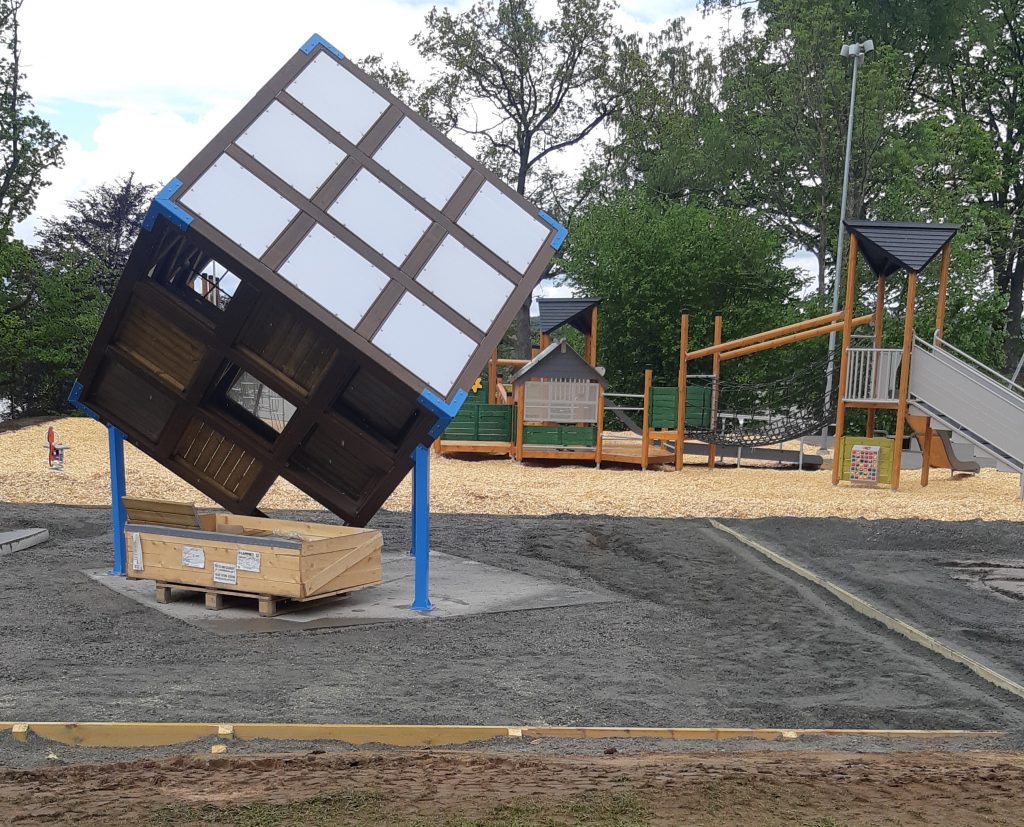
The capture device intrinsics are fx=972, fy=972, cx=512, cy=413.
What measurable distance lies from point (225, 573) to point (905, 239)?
635 inches

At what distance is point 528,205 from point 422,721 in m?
5.38

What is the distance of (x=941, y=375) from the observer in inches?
755

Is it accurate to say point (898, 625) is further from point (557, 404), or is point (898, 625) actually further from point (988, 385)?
point (557, 404)

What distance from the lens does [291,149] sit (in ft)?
29.2

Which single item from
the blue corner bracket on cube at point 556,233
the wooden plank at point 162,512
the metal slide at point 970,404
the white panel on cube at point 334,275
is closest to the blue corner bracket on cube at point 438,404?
the white panel on cube at point 334,275

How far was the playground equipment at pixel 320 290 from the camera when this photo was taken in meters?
8.36

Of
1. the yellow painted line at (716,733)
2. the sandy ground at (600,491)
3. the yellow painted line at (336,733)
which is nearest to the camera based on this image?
the yellow painted line at (336,733)

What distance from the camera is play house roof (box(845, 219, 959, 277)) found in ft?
64.0

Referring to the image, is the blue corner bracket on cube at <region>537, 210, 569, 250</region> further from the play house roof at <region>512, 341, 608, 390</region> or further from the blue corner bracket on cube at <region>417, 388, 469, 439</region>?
the play house roof at <region>512, 341, 608, 390</region>

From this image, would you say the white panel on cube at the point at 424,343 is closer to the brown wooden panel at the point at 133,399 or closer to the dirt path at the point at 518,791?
the brown wooden panel at the point at 133,399

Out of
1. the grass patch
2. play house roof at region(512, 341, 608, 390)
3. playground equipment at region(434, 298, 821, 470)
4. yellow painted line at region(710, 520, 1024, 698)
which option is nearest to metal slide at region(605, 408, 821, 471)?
playground equipment at region(434, 298, 821, 470)

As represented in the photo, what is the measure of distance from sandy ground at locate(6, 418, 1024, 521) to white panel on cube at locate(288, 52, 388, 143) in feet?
25.8

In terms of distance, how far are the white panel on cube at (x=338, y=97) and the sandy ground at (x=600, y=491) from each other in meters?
7.85

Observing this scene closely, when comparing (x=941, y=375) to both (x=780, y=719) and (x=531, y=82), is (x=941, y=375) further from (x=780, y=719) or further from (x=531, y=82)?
(x=531, y=82)
